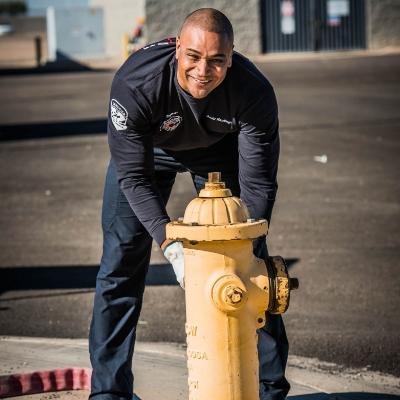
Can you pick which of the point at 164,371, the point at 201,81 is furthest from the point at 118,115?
the point at 164,371

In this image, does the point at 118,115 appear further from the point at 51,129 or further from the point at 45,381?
the point at 51,129

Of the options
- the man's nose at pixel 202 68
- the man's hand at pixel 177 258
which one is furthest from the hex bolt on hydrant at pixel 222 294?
the man's nose at pixel 202 68

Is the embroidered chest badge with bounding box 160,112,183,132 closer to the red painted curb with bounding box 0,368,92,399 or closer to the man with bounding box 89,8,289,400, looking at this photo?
the man with bounding box 89,8,289,400

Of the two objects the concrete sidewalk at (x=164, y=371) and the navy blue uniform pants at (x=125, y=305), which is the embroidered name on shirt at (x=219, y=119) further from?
the concrete sidewalk at (x=164, y=371)

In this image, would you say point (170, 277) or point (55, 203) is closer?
point (170, 277)

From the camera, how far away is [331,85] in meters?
21.6

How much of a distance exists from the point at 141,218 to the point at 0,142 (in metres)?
10.9

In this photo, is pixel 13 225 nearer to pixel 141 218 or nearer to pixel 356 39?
pixel 141 218

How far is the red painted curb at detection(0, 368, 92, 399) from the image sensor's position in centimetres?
464

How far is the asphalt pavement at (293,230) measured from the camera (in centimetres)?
596

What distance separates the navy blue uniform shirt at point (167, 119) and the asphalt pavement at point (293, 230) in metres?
1.71

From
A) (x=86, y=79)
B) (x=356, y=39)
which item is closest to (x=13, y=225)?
(x=86, y=79)

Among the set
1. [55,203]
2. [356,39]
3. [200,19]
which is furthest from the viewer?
[356,39]

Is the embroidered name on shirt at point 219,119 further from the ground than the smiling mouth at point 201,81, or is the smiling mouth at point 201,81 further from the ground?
the smiling mouth at point 201,81
